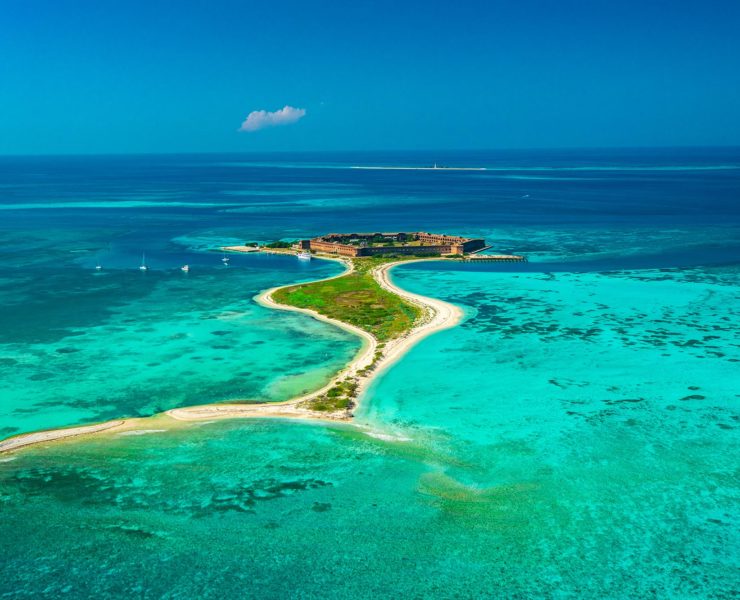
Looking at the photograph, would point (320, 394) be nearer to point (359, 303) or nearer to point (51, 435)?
point (51, 435)

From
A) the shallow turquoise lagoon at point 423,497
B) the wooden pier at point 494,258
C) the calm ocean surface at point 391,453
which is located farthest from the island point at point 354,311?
the shallow turquoise lagoon at point 423,497

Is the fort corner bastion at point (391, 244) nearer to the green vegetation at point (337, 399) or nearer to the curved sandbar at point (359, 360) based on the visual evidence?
the curved sandbar at point (359, 360)

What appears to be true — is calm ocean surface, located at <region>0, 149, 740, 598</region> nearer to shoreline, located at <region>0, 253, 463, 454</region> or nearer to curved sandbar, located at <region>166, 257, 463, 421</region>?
shoreline, located at <region>0, 253, 463, 454</region>

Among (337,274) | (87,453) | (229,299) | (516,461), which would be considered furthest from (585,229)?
(87,453)

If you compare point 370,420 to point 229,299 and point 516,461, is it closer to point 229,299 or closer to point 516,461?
point 516,461

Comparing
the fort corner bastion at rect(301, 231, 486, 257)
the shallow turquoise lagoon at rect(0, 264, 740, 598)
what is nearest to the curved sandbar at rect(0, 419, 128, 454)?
the shallow turquoise lagoon at rect(0, 264, 740, 598)
